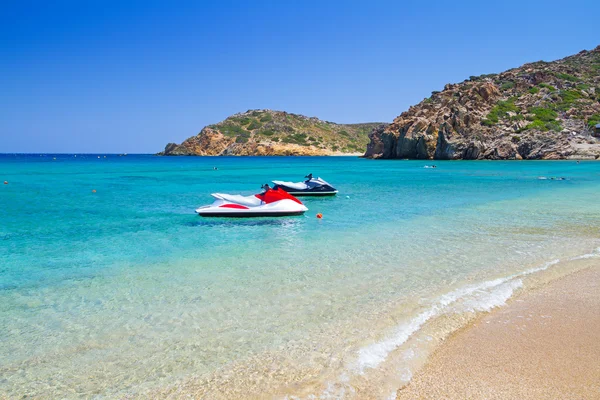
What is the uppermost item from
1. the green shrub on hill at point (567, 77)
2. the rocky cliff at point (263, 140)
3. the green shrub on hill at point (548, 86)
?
the green shrub on hill at point (567, 77)

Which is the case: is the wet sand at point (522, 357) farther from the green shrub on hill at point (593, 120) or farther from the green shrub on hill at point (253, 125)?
the green shrub on hill at point (253, 125)

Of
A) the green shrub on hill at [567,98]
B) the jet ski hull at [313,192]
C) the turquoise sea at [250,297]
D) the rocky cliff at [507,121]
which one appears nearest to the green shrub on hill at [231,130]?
the rocky cliff at [507,121]

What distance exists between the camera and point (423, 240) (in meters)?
12.4

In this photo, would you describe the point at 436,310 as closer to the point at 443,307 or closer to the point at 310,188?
the point at 443,307

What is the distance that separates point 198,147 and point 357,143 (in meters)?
65.6

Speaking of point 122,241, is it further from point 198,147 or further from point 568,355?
point 198,147

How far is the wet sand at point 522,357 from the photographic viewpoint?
4.41m

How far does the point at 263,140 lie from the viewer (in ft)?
527

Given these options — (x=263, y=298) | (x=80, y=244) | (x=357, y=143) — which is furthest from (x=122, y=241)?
(x=357, y=143)

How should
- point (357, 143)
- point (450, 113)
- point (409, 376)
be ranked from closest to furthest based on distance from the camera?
point (409, 376) → point (450, 113) → point (357, 143)

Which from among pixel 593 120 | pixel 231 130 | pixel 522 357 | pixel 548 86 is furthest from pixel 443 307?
pixel 231 130

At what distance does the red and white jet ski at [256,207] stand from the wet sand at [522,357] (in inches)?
432

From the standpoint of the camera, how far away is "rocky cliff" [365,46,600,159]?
262ft

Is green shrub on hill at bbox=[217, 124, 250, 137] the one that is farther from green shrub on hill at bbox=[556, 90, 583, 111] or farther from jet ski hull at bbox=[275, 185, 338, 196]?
jet ski hull at bbox=[275, 185, 338, 196]
